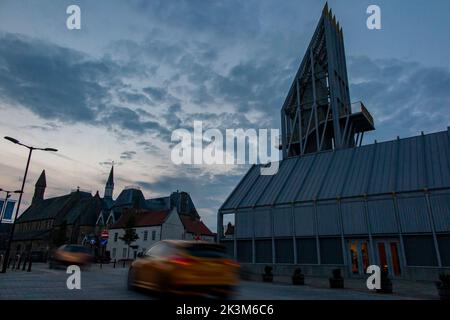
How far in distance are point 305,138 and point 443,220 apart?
69.4ft

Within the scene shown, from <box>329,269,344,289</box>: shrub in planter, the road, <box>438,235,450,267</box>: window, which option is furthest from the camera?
<box>438,235,450,267</box>: window

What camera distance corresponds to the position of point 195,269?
7.24 meters

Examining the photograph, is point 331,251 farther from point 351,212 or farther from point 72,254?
point 72,254

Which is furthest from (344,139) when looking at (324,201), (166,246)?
(166,246)

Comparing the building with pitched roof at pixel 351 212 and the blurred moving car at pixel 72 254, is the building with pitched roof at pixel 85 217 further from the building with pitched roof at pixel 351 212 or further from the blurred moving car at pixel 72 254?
the blurred moving car at pixel 72 254

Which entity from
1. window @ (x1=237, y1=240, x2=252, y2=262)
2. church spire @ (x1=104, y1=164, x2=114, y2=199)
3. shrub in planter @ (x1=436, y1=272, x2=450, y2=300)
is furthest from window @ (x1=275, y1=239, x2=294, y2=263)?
church spire @ (x1=104, y1=164, x2=114, y2=199)

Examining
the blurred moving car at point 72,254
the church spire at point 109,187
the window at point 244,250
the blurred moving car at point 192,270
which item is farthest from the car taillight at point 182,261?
the church spire at point 109,187

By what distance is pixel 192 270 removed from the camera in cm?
722

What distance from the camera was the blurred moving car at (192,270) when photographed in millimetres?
7180

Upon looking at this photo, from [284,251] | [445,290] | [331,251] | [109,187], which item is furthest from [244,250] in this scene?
[109,187]

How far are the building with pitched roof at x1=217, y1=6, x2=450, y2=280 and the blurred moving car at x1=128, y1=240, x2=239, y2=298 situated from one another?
16972 millimetres

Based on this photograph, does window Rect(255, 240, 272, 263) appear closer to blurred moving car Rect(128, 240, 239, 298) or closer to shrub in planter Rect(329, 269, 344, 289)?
shrub in planter Rect(329, 269, 344, 289)

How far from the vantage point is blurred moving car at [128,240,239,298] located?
7.18 meters
